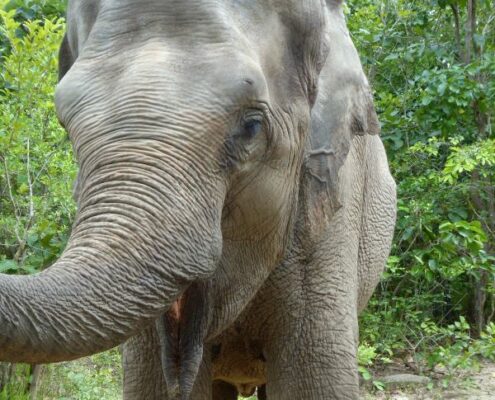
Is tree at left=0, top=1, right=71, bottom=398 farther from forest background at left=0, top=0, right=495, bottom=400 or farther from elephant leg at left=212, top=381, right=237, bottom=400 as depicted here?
elephant leg at left=212, top=381, right=237, bottom=400

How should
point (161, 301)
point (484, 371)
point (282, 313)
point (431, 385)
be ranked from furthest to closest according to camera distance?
1. point (484, 371)
2. point (431, 385)
3. point (282, 313)
4. point (161, 301)

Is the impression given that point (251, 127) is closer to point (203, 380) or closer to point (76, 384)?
point (203, 380)

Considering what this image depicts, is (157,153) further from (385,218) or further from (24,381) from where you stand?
(24,381)

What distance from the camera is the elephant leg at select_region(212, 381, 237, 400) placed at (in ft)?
17.2

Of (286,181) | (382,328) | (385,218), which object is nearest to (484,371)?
(382,328)

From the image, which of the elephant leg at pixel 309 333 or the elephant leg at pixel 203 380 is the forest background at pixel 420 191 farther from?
the elephant leg at pixel 309 333

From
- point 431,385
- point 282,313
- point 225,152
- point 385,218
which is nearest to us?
point 225,152

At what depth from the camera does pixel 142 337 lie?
424 cm

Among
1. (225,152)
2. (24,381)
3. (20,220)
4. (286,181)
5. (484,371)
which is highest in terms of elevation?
(225,152)

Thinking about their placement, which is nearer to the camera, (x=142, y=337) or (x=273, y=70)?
(x=273, y=70)

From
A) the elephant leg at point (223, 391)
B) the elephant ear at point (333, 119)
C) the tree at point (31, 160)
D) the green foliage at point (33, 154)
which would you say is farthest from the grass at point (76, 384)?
the elephant ear at point (333, 119)

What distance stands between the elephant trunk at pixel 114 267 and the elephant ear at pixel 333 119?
0.80 m

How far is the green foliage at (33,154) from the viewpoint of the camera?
18.7 feet

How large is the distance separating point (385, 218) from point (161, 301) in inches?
93.5
